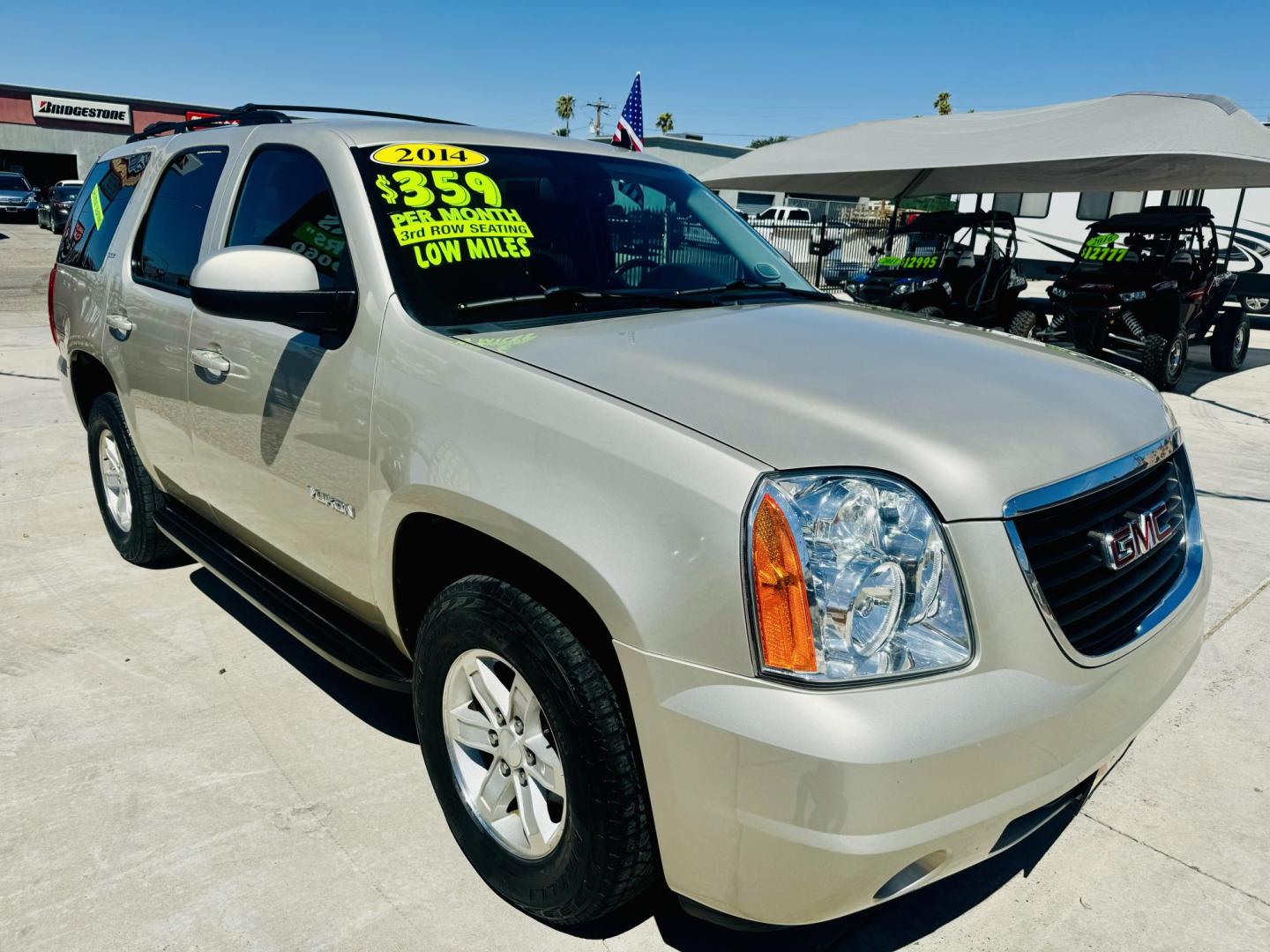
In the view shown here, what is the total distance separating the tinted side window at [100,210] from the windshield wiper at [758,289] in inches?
100

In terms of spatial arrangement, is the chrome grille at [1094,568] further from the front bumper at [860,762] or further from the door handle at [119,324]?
the door handle at [119,324]

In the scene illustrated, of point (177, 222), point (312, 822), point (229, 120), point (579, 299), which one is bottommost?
point (312, 822)

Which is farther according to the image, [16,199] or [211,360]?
[16,199]

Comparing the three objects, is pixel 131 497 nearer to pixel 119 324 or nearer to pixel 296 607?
pixel 119 324

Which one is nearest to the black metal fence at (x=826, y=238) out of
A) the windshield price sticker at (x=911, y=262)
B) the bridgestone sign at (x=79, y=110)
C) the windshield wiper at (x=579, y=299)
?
the windshield price sticker at (x=911, y=262)

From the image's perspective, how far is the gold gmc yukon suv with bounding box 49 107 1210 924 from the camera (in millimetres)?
1674

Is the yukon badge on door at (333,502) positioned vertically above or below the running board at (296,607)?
above

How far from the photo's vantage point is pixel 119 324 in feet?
12.3

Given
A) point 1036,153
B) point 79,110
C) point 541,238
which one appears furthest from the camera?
point 79,110

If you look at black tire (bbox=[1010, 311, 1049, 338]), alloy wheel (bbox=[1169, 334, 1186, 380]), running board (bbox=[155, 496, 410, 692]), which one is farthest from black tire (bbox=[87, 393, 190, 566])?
black tire (bbox=[1010, 311, 1049, 338])

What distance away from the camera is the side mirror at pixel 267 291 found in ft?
7.93

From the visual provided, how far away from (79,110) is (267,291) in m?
50.9

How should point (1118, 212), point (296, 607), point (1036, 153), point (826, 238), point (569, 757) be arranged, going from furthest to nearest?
1. point (826, 238)
2. point (1118, 212)
3. point (1036, 153)
4. point (296, 607)
5. point (569, 757)

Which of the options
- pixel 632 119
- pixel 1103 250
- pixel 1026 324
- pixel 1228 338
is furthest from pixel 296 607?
pixel 1228 338
